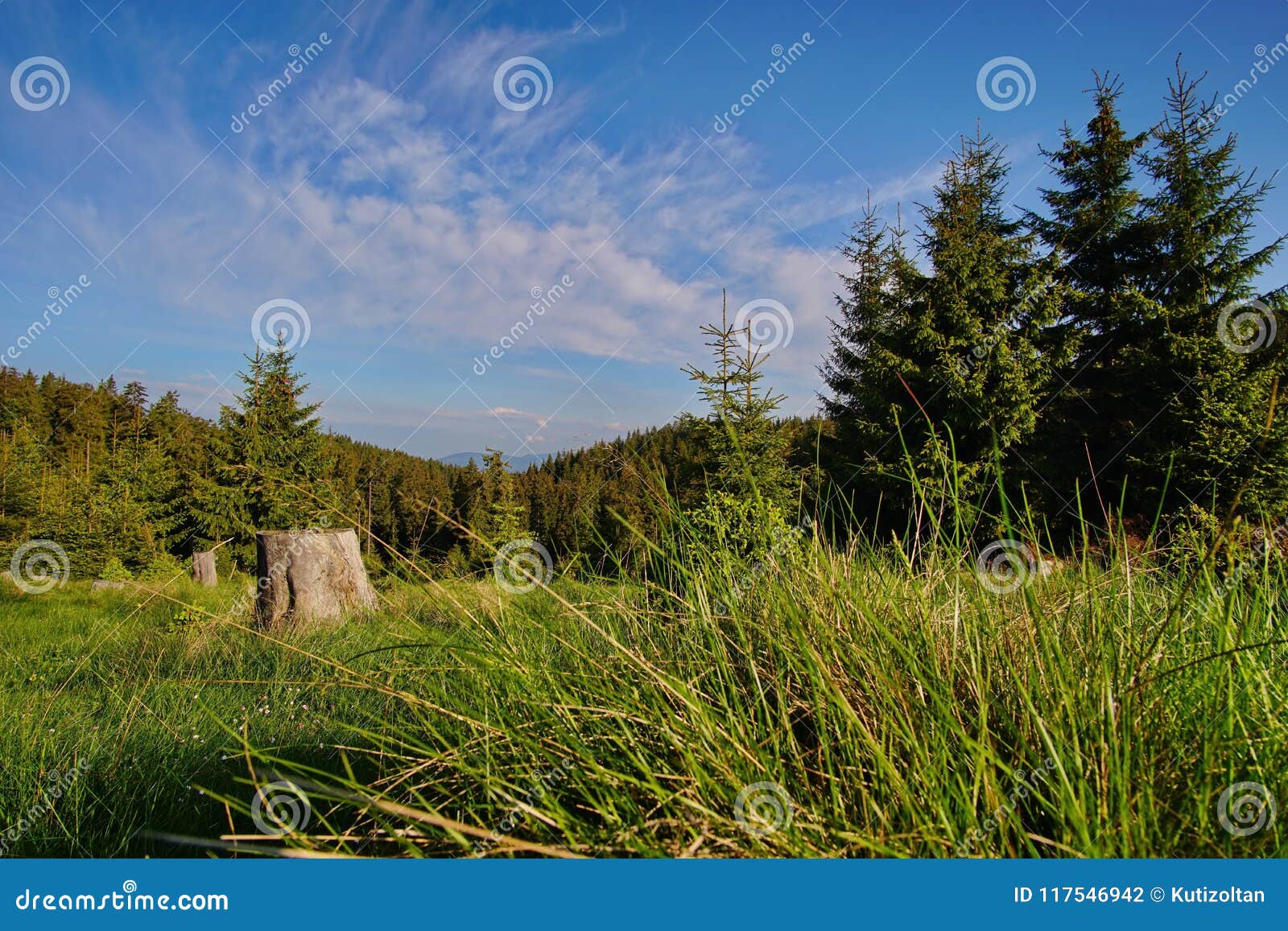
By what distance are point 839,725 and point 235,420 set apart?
3056 centimetres

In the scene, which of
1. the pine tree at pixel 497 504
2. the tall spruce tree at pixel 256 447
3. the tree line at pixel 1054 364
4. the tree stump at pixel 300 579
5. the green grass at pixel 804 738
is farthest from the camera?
the tall spruce tree at pixel 256 447

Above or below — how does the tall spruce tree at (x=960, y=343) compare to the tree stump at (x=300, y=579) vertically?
above

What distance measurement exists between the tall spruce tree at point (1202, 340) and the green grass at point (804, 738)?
12483 millimetres

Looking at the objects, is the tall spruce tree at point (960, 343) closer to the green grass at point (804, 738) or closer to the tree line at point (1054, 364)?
the tree line at point (1054, 364)

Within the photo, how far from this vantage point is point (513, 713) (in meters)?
1.58

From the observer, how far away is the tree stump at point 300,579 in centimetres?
579

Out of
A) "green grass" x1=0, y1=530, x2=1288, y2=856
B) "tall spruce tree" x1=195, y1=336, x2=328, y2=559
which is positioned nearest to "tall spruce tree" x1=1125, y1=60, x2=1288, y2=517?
"green grass" x1=0, y1=530, x2=1288, y2=856

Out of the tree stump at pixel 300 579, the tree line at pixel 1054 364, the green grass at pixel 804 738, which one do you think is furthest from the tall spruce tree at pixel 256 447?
the green grass at pixel 804 738

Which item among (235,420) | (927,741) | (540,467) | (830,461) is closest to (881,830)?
(927,741)

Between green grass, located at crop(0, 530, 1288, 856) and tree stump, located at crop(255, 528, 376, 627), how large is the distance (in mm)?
3522

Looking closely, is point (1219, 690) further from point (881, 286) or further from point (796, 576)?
point (881, 286)

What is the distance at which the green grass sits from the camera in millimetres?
1129

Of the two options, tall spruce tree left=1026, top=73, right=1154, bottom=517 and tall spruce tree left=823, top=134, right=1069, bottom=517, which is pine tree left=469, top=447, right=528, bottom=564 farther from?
tall spruce tree left=1026, top=73, right=1154, bottom=517

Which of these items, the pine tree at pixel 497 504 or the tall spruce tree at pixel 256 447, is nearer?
the pine tree at pixel 497 504
